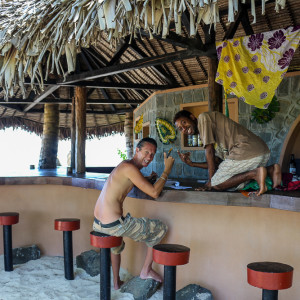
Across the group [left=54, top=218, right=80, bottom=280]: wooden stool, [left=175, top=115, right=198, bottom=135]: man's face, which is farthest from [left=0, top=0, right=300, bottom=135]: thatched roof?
[left=54, top=218, right=80, bottom=280]: wooden stool

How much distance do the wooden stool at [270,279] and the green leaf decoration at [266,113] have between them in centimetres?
354

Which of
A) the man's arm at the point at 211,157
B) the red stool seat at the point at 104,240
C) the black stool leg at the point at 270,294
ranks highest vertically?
the man's arm at the point at 211,157

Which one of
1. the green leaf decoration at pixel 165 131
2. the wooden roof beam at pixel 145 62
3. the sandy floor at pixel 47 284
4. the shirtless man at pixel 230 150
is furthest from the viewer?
the green leaf decoration at pixel 165 131

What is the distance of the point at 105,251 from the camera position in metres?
3.00

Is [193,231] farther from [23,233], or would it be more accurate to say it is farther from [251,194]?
[23,233]

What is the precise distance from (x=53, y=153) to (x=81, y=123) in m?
2.82

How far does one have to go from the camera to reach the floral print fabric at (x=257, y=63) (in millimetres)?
3406

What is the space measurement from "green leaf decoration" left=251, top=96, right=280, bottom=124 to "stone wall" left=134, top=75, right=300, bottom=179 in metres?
0.06

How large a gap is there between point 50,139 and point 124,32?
5853mm

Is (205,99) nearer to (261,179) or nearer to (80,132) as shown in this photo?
(80,132)

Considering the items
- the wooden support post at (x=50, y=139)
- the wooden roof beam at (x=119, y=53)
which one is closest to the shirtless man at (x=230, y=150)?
the wooden roof beam at (x=119, y=53)

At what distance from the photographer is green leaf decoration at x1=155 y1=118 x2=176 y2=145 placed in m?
6.42

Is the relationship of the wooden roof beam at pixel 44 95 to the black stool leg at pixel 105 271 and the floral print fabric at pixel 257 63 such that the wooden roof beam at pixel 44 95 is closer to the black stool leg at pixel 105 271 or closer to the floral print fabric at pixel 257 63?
the floral print fabric at pixel 257 63

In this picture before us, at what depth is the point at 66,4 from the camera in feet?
10.1
